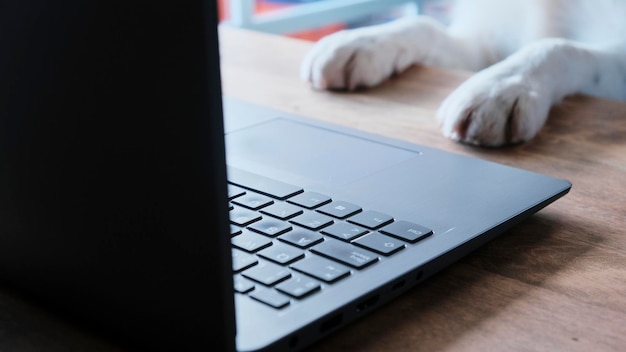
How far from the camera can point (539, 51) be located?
2.95ft

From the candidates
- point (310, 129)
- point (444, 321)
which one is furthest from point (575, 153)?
point (444, 321)

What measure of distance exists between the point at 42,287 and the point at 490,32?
904 millimetres

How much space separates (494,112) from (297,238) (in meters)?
0.35

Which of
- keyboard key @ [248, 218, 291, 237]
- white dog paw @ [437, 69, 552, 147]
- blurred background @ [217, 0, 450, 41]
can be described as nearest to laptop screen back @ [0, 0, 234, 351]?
keyboard key @ [248, 218, 291, 237]

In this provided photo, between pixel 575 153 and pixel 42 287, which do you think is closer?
pixel 42 287

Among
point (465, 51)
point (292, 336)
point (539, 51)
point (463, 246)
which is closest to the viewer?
point (292, 336)

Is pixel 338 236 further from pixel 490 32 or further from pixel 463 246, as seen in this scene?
pixel 490 32

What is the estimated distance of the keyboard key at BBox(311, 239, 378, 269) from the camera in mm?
420

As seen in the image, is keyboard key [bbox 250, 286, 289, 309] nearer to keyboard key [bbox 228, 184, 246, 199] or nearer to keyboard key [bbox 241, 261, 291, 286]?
keyboard key [bbox 241, 261, 291, 286]

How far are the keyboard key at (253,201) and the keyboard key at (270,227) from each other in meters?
0.02

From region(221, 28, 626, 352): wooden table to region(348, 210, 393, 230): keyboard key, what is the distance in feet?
0.14

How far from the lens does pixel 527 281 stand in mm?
468

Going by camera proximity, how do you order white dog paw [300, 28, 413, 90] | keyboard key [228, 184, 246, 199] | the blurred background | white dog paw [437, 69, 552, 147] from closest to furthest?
keyboard key [228, 184, 246, 199], white dog paw [437, 69, 552, 147], white dog paw [300, 28, 413, 90], the blurred background

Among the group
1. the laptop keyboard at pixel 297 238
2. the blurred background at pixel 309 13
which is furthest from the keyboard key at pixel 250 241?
the blurred background at pixel 309 13
